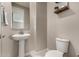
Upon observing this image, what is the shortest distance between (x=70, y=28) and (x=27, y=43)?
733 mm

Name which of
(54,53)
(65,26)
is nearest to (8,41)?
(54,53)

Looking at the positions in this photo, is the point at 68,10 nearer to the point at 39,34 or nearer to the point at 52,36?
the point at 52,36

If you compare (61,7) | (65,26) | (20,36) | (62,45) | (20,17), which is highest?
(61,7)

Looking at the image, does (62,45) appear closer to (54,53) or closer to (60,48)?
(60,48)

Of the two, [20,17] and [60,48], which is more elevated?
[20,17]

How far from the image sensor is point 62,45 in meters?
1.59

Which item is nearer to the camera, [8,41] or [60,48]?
[60,48]

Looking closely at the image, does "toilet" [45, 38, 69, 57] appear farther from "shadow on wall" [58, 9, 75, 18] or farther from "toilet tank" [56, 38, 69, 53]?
"shadow on wall" [58, 9, 75, 18]

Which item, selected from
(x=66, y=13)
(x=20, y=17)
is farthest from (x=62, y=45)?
(x=20, y=17)

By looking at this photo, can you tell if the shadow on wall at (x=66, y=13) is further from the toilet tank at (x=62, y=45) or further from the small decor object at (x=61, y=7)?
the toilet tank at (x=62, y=45)

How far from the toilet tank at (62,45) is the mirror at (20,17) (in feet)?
1.82

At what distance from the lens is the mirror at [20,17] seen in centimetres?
171

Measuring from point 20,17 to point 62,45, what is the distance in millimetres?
→ 822

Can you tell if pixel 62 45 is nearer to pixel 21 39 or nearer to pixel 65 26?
pixel 65 26
